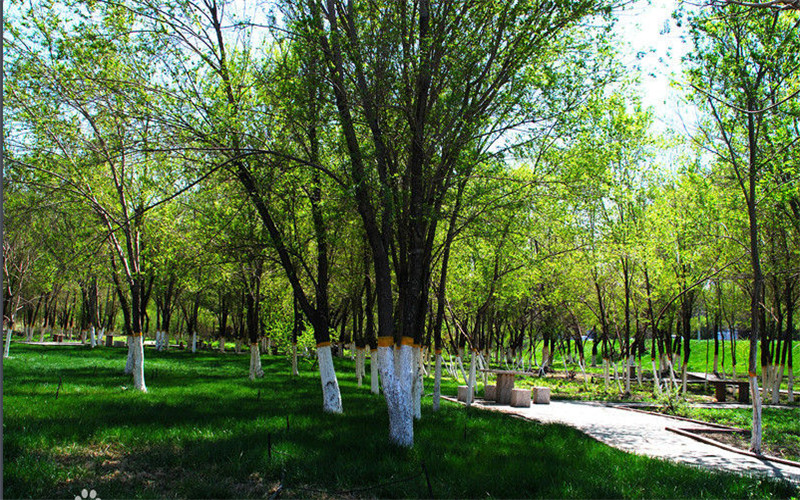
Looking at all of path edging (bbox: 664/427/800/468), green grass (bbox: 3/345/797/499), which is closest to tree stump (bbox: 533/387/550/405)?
path edging (bbox: 664/427/800/468)

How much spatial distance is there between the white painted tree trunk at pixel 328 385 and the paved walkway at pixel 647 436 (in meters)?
5.44

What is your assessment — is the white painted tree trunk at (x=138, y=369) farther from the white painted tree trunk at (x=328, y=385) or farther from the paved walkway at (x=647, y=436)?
the paved walkway at (x=647, y=436)

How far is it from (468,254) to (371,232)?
1010 centimetres

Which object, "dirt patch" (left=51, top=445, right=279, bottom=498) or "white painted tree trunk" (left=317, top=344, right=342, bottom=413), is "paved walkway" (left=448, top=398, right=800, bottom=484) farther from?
"dirt patch" (left=51, top=445, right=279, bottom=498)

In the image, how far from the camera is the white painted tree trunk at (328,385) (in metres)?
12.3

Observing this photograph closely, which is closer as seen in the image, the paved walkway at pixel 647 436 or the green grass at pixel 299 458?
the green grass at pixel 299 458

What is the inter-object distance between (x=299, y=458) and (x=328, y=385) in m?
4.53

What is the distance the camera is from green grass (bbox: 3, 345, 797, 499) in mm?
6848

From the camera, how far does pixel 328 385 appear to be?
12.5m

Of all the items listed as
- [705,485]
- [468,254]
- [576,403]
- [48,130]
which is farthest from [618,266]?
[48,130]

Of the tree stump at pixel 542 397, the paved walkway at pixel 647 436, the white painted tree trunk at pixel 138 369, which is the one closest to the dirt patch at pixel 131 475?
the paved walkway at pixel 647 436

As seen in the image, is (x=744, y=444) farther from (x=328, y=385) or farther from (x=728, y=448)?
(x=328, y=385)

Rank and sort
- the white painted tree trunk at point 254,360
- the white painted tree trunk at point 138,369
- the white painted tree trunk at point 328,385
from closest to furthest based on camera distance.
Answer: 1. the white painted tree trunk at point 328,385
2. the white painted tree trunk at point 138,369
3. the white painted tree trunk at point 254,360

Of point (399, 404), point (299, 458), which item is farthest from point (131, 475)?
point (399, 404)
